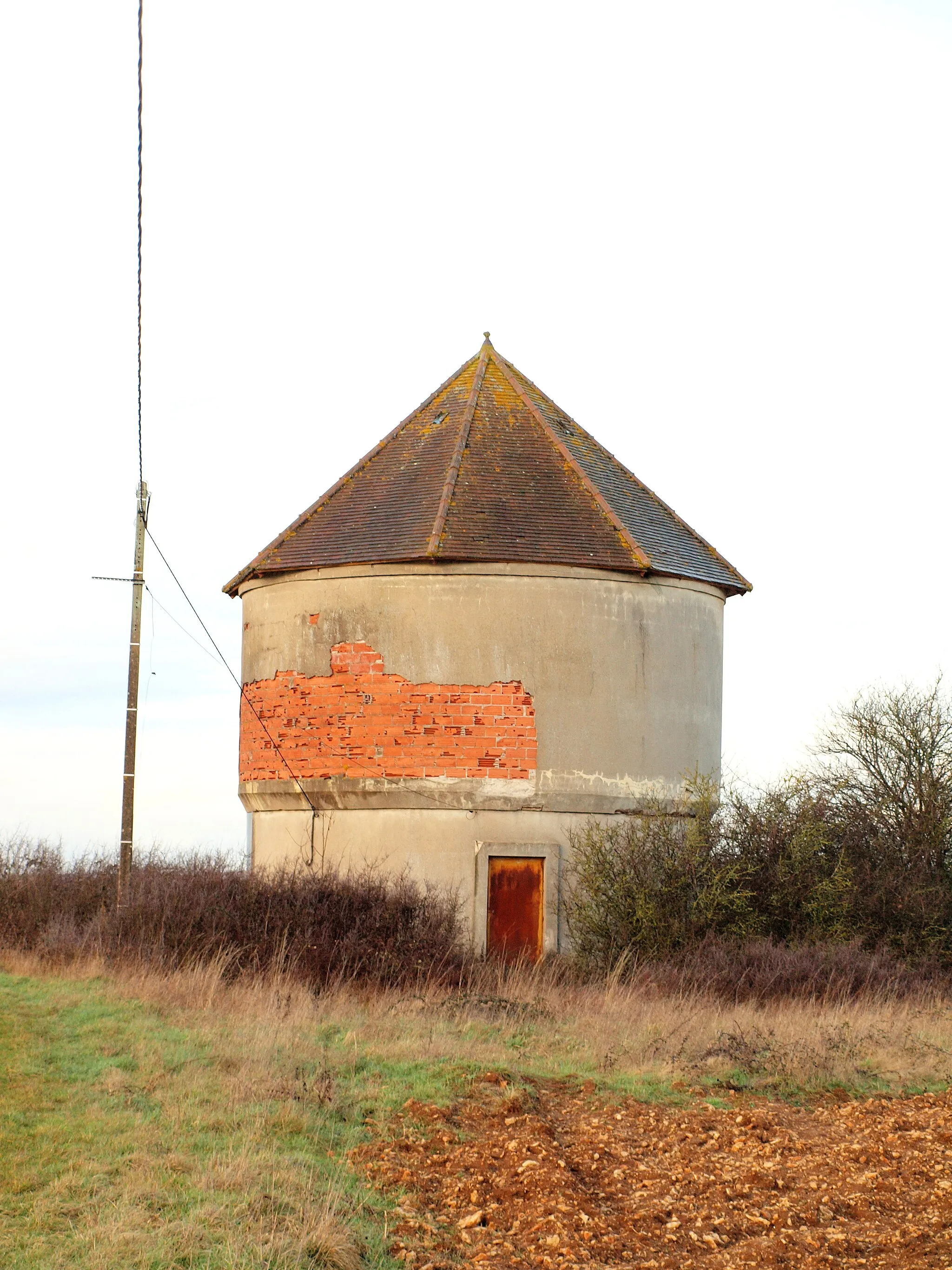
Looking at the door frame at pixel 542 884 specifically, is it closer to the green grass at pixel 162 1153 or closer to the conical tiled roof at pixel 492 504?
the conical tiled roof at pixel 492 504

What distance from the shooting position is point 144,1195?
24.5 feet

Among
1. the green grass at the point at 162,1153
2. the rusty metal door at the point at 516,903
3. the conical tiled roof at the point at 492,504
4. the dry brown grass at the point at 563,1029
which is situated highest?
the conical tiled roof at the point at 492,504

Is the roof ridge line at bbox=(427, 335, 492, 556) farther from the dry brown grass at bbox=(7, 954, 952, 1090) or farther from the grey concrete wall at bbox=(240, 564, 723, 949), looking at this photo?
the dry brown grass at bbox=(7, 954, 952, 1090)

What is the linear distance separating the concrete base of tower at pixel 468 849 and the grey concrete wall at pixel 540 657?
0.17 m

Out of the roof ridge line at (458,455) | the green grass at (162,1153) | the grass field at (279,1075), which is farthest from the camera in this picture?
the roof ridge line at (458,455)

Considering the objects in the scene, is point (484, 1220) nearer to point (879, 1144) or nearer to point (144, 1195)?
point (144, 1195)

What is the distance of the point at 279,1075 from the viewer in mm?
10211

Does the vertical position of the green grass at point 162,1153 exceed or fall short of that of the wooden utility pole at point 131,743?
it falls short

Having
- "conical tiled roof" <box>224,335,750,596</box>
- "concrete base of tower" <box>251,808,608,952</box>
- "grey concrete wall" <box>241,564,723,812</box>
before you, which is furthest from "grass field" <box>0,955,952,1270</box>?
"conical tiled roof" <box>224,335,750,596</box>

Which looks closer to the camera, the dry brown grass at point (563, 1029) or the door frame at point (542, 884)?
the dry brown grass at point (563, 1029)

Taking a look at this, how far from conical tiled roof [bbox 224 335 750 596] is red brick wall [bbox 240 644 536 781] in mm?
1583

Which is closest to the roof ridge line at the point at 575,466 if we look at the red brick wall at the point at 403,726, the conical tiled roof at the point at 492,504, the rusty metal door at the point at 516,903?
the conical tiled roof at the point at 492,504

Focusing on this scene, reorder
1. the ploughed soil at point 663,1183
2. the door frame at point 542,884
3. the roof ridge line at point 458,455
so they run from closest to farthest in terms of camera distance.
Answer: the ploughed soil at point 663,1183
the door frame at point 542,884
the roof ridge line at point 458,455

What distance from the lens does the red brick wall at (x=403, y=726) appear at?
58.2 feet
